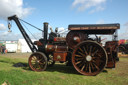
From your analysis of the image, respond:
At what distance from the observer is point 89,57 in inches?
256

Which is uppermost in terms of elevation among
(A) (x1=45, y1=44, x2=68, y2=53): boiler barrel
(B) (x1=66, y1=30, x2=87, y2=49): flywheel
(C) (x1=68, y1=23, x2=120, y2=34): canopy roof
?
(C) (x1=68, y1=23, x2=120, y2=34): canopy roof

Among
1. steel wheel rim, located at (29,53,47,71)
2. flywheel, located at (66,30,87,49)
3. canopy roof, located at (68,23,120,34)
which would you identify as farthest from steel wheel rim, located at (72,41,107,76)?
steel wheel rim, located at (29,53,47,71)

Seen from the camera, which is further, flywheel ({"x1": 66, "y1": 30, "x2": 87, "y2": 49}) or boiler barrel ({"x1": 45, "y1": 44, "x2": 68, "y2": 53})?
boiler barrel ({"x1": 45, "y1": 44, "x2": 68, "y2": 53})

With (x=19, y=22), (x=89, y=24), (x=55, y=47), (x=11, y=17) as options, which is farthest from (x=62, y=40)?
(x=11, y=17)

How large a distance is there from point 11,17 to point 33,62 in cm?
396

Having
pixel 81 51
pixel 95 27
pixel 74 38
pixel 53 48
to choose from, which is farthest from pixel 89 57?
pixel 53 48

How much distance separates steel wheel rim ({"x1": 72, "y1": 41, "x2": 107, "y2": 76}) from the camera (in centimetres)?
638

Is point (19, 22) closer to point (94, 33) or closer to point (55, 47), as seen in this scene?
point (55, 47)

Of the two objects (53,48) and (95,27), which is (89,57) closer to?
(95,27)

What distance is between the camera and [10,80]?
5328mm

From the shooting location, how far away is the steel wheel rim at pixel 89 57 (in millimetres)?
6383

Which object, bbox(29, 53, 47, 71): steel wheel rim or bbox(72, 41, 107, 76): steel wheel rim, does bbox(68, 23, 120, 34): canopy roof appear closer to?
bbox(72, 41, 107, 76): steel wheel rim

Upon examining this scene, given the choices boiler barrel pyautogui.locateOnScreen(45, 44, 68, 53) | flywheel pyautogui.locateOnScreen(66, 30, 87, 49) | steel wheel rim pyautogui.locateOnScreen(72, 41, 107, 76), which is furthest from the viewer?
boiler barrel pyautogui.locateOnScreen(45, 44, 68, 53)

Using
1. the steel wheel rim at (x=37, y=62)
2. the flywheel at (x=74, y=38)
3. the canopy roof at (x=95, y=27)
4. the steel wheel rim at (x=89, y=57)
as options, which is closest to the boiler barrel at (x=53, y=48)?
the flywheel at (x=74, y=38)
